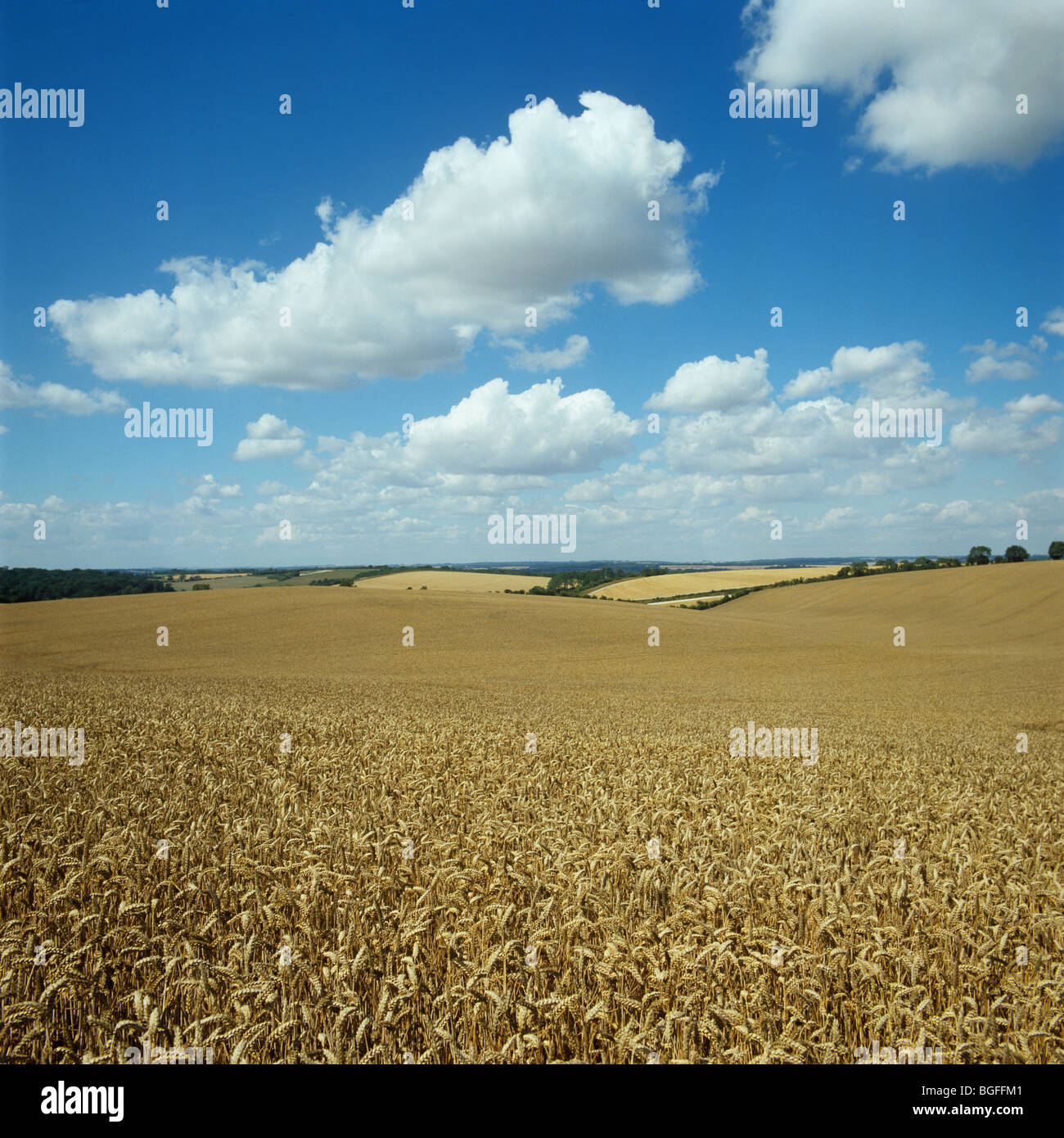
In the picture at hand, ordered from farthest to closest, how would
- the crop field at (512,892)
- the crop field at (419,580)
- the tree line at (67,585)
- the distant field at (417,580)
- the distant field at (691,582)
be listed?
the distant field at (691,582) < the distant field at (417,580) < the crop field at (419,580) < the tree line at (67,585) < the crop field at (512,892)

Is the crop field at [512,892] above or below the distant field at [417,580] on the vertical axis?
below

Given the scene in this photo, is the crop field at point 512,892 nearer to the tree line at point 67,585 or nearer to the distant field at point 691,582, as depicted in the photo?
the tree line at point 67,585

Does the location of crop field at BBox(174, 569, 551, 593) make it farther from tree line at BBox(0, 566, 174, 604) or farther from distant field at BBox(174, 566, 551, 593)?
tree line at BBox(0, 566, 174, 604)

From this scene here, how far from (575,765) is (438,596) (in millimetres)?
52489

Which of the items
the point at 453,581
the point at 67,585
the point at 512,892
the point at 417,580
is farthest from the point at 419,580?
the point at 512,892

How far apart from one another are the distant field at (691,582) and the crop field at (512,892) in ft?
250

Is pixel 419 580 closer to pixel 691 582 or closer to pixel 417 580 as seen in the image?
pixel 417 580

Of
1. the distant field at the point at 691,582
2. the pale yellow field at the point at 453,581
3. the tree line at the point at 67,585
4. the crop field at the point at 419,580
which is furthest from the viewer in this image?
the distant field at the point at 691,582

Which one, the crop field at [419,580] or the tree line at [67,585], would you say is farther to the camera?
the crop field at [419,580]

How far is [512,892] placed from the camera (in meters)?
4.58

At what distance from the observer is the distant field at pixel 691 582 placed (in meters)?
91.8

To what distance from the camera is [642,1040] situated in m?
2.93

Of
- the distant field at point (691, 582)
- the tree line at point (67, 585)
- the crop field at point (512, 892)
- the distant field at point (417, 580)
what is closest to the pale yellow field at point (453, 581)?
the distant field at point (417, 580)

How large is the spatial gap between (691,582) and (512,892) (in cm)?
9902
